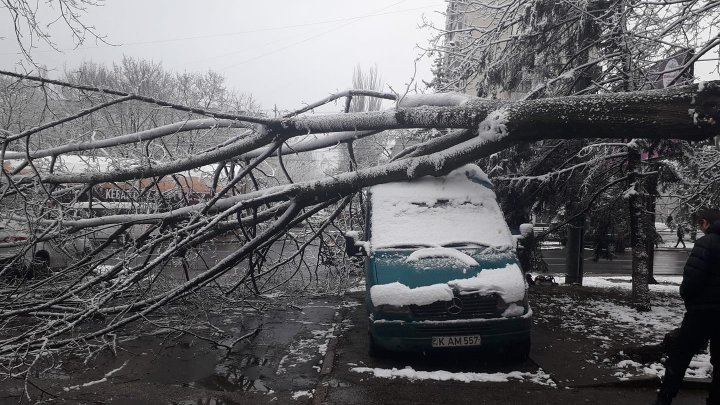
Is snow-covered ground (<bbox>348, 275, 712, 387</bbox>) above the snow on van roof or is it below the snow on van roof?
below

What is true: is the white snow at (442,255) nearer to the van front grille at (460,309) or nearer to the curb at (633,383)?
the van front grille at (460,309)

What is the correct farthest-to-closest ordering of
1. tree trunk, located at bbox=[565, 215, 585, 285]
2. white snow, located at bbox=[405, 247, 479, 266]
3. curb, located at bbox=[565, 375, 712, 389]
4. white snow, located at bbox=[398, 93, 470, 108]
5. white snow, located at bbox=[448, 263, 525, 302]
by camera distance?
1. tree trunk, located at bbox=[565, 215, 585, 285]
2. white snow, located at bbox=[398, 93, 470, 108]
3. white snow, located at bbox=[405, 247, 479, 266]
4. white snow, located at bbox=[448, 263, 525, 302]
5. curb, located at bbox=[565, 375, 712, 389]

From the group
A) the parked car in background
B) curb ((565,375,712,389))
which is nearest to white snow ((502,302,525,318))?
curb ((565,375,712,389))

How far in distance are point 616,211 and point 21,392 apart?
9970 mm

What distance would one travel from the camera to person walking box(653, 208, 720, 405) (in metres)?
4.38

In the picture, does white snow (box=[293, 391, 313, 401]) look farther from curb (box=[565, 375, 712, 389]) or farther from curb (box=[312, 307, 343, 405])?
curb (box=[565, 375, 712, 389])

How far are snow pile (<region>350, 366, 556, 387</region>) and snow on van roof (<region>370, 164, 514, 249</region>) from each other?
145 centimetres

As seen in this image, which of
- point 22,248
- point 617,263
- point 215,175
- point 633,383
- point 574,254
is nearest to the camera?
point 633,383

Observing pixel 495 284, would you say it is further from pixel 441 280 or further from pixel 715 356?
pixel 715 356

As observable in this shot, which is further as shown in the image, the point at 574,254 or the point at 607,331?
the point at 574,254

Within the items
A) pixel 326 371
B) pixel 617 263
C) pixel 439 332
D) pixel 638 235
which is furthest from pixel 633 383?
pixel 617 263

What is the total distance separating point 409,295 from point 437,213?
154 centimetres

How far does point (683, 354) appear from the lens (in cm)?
444

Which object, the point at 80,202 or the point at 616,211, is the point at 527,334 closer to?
the point at 616,211
